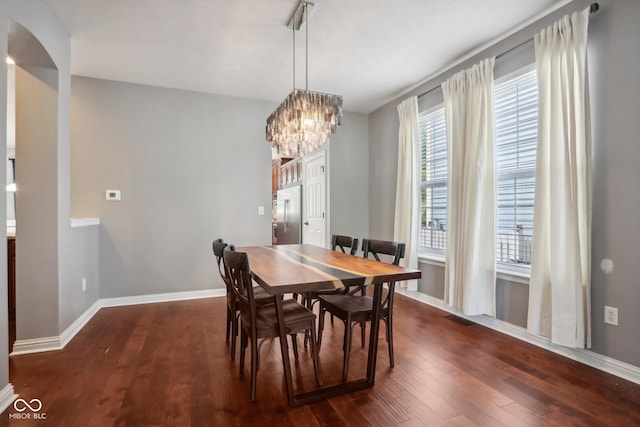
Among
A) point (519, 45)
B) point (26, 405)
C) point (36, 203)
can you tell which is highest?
point (519, 45)

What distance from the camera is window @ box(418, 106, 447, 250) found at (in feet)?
12.0

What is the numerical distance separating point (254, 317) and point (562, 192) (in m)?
2.29

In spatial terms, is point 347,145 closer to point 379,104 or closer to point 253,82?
point 379,104

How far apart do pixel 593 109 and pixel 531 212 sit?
0.86 m

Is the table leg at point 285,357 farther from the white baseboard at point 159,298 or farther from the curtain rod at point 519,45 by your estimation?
the curtain rod at point 519,45

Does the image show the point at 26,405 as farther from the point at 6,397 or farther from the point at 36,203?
the point at 36,203

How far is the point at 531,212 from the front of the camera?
2.68 m

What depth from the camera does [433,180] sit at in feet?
12.4

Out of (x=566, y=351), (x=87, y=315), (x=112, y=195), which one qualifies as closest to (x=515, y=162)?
(x=566, y=351)

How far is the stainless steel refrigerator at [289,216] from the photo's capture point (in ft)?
20.3

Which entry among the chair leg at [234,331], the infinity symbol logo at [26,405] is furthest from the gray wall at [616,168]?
the infinity symbol logo at [26,405]

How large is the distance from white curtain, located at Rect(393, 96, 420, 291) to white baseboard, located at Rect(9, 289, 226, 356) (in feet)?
7.90

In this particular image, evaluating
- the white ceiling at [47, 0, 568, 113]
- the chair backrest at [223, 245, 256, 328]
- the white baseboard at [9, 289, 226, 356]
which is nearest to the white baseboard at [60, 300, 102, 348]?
the white baseboard at [9, 289, 226, 356]

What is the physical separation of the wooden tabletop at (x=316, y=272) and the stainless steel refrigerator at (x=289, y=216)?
12.1 feet
